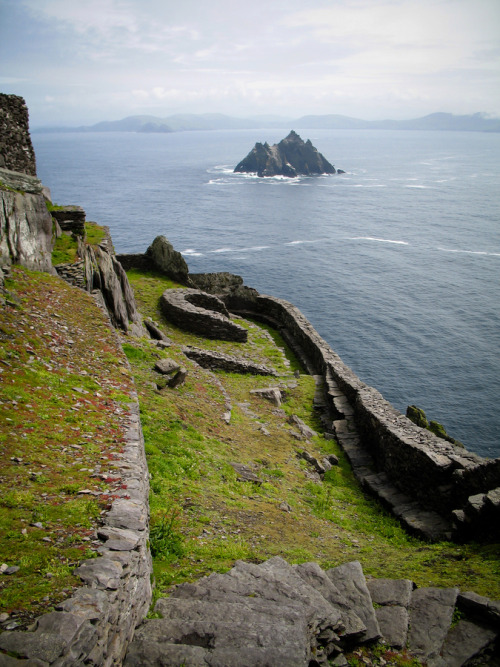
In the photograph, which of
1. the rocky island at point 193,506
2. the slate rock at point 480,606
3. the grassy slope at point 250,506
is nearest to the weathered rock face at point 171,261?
the rocky island at point 193,506

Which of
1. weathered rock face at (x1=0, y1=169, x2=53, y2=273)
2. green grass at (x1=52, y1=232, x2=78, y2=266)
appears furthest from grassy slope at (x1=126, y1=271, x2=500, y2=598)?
weathered rock face at (x1=0, y1=169, x2=53, y2=273)

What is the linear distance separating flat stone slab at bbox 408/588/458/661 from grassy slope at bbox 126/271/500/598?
76 centimetres

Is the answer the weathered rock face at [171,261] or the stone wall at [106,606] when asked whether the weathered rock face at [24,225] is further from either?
the weathered rock face at [171,261]

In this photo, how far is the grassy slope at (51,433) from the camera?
268 inches

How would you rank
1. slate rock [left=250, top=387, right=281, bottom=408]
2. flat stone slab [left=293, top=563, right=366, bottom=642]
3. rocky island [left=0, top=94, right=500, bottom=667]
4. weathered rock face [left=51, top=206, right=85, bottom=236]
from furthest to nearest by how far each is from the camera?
weathered rock face [left=51, top=206, right=85, bottom=236], slate rock [left=250, top=387, right=281, bottom=408], flat stone slab [left=293, top=563, right=366, bottom=642], rocky island [left=0, top=94, right=500, bottom=667]

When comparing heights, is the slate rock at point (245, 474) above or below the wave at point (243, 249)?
below

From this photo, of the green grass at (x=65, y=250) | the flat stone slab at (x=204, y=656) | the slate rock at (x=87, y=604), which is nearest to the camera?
the slate rock at (x=87, y=604)

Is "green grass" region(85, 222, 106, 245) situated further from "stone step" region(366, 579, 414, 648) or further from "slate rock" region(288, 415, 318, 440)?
"stone step" region(366, 579, 414, 648)

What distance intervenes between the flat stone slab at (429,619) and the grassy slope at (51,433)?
6.42m

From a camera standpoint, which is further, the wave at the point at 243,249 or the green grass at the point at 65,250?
the wave at the point at 243,249

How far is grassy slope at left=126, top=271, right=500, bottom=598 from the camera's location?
1060 centimetres

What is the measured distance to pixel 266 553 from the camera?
10.9m

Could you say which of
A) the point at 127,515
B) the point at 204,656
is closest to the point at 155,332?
the point at 127,515

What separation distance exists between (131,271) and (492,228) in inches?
3562
